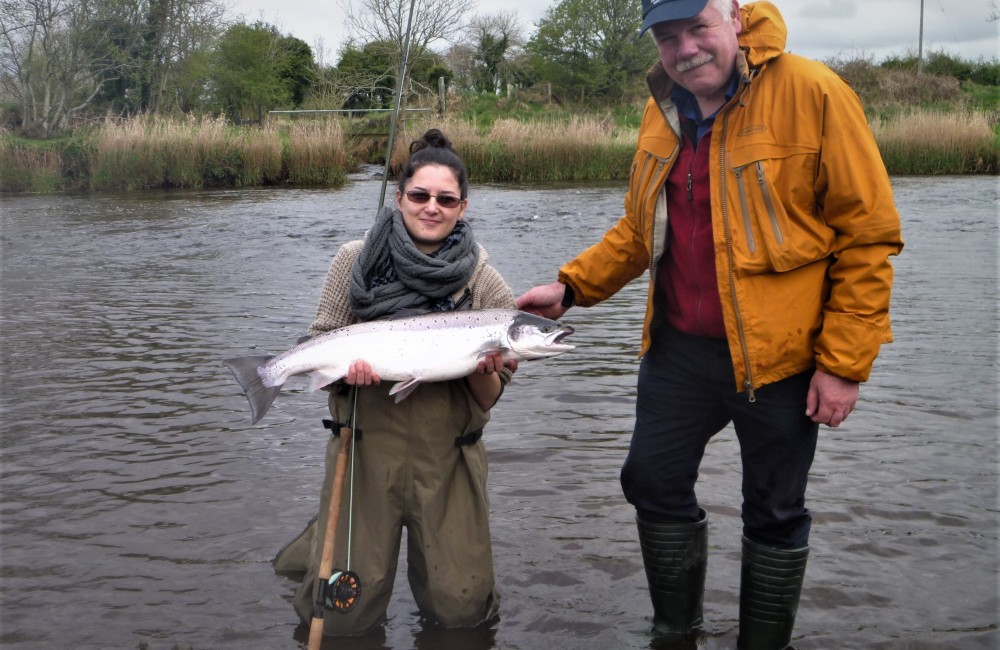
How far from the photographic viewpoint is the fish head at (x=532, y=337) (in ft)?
11.5

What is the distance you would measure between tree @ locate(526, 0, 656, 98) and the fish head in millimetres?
48298

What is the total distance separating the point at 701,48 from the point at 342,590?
230 cm

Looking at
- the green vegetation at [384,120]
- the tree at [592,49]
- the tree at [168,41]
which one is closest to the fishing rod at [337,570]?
the green vegetation at [384,120]

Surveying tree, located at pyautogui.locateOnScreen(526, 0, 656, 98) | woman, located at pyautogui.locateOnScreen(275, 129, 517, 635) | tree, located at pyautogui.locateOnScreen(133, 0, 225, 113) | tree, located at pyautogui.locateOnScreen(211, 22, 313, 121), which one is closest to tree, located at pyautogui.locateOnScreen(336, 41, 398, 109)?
tree, located at pyautogui.locateOnScreen(211, 22, 313, 121)

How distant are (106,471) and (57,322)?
195 inches

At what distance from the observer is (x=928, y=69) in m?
50.5

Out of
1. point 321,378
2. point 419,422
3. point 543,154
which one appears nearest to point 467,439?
point 419,422

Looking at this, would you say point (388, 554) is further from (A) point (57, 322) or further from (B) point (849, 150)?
(A) point (57, 322)

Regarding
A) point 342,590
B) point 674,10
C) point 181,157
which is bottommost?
point 342,590

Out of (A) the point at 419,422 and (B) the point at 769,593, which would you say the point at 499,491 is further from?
(B) the point at 769,593

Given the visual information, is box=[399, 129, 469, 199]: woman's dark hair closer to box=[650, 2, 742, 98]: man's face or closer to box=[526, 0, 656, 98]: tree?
box=[650, 2, 742, 98]: man's face

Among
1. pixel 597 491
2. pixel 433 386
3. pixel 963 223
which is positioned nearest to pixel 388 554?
pixel 433 386

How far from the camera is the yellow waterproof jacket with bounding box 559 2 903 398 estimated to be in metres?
3.01

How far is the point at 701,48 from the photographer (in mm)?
3139
